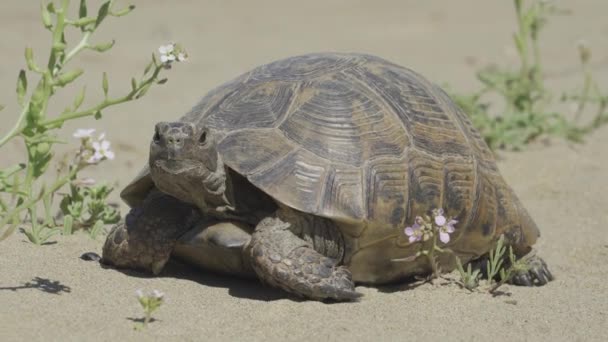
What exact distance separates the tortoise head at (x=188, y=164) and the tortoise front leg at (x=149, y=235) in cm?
20

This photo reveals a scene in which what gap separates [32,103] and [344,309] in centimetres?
164

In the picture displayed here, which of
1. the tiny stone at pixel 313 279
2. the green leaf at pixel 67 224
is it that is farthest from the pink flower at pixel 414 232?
the green leaf at pixel 67 224

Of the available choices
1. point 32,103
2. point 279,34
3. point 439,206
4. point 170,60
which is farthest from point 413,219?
point 279,34

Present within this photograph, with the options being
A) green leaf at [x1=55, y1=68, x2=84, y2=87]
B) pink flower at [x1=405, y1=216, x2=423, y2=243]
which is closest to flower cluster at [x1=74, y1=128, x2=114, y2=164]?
green leaf at [x1=55, y1=68, x2=84, y2=87]

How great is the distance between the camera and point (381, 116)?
5.05 meters

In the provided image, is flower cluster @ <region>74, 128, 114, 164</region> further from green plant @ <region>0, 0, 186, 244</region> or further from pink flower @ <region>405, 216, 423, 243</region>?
pink flower @ <region>405, 216, 423, 243</region>

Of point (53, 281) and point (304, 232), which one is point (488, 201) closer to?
point (304, 232)

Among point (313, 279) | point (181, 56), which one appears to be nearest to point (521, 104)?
point (313, 279)

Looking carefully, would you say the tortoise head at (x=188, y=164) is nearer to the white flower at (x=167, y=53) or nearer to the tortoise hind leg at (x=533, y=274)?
the white flower at (x=167, y=53)

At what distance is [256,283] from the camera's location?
494 centimetres

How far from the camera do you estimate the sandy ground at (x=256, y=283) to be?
4082 millimetres

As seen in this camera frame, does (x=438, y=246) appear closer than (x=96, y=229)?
Yes

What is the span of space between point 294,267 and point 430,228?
705 mm

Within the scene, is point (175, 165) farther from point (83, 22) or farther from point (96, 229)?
point (96, 229)
